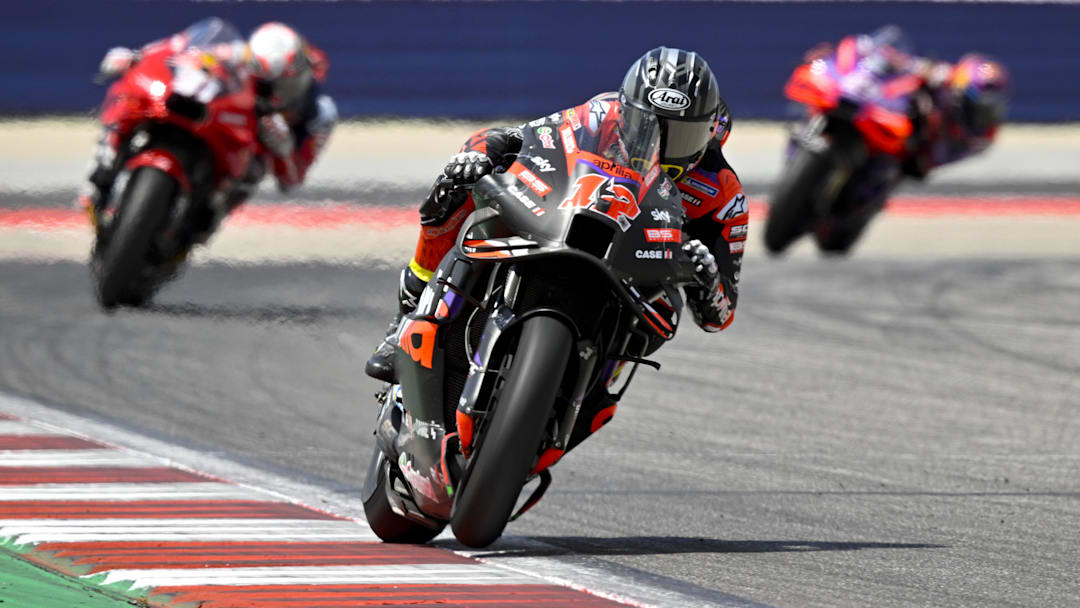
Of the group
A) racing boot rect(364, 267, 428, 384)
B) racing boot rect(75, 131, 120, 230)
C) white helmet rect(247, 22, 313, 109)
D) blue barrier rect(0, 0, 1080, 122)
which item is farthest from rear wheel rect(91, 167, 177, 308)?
blue barrier rect(0, 0, 1080, 122)

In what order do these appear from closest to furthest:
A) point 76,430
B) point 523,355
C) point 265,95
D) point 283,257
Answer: point 523,355 → point 76,430 → point 265,95 → point 283,257

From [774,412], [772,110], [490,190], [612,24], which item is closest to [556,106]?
[612,24]

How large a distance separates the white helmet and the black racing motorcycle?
5.73 meters

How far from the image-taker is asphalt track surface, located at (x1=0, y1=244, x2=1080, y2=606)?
531 centimetres

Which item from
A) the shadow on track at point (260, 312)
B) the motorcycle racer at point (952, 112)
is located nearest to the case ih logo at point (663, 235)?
the shadow on track at point (260, 312)

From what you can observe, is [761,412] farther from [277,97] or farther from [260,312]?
[277,97]

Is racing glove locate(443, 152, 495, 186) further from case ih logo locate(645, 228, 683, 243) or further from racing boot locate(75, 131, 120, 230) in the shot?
racing boot locate(75, 131, 120, 230)

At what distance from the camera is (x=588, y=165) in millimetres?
4891

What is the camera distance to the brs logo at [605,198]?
15.7 ft

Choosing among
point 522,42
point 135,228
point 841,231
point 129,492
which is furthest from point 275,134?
point 522,42

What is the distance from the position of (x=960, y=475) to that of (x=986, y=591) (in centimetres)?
202

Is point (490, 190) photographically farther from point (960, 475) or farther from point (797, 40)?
point (797, 40)

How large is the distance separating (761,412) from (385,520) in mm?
3093

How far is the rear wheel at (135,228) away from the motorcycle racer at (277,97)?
1.67 ft
